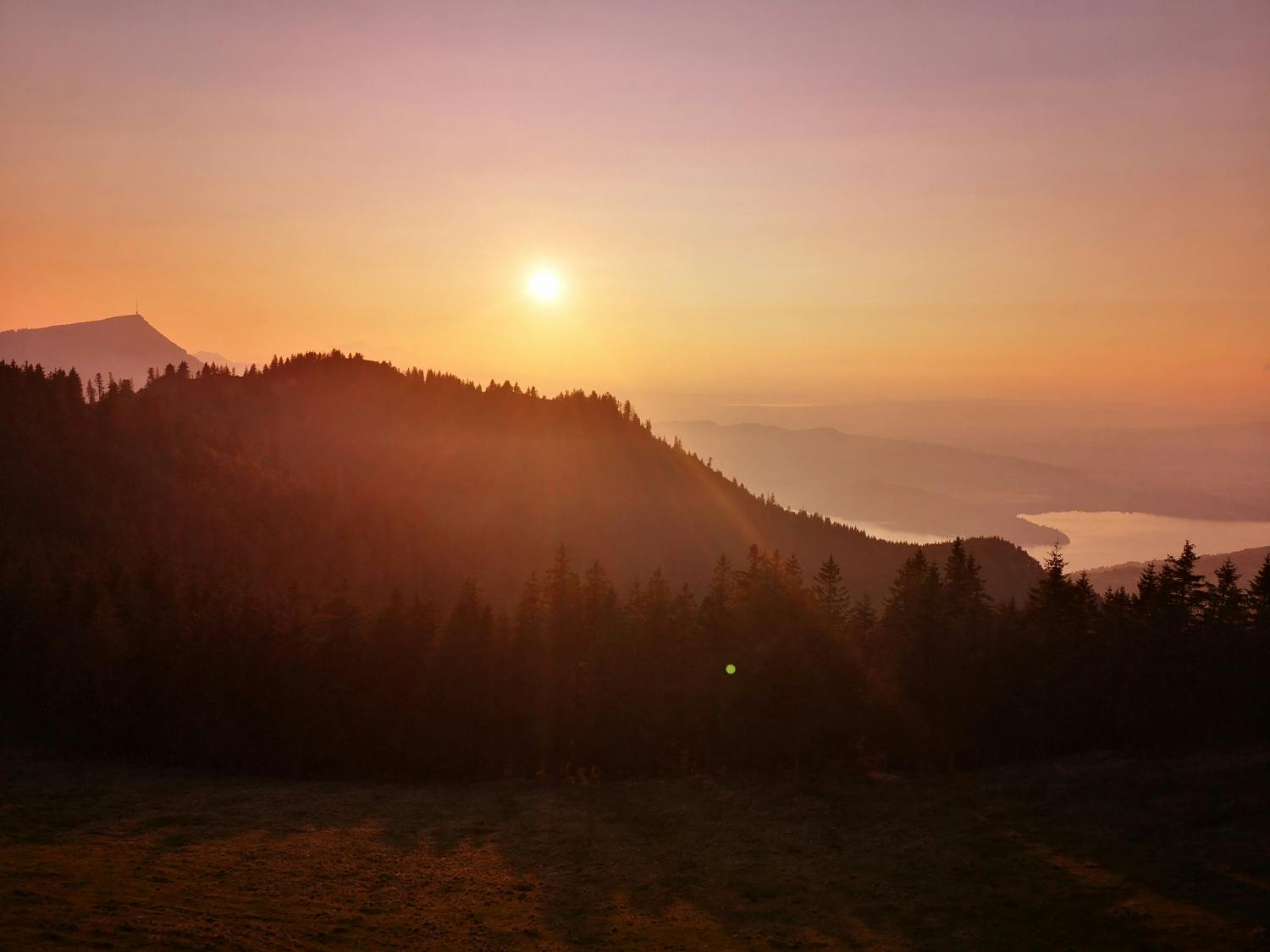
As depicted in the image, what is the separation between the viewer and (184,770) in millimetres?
63531

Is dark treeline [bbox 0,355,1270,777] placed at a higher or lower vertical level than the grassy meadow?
higher

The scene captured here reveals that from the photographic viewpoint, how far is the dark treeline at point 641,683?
2501 inches

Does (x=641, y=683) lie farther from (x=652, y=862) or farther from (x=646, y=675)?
(x=652, y=862)

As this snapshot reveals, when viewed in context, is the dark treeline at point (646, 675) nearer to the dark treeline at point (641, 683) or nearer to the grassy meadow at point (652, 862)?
the dark treeline at point (641, 683)

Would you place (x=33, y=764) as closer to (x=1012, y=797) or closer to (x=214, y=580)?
(x=214, y=580)

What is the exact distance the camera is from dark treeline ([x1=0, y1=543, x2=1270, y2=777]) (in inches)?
2501

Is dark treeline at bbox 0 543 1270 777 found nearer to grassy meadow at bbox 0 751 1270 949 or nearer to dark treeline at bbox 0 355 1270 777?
dark treeline at bbox 0 355 1270 777

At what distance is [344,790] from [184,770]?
1413cm

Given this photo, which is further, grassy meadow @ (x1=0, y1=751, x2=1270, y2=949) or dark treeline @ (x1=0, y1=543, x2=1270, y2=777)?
dark treeline @ (x1=0, y1=543, x2=1270, y2=777)

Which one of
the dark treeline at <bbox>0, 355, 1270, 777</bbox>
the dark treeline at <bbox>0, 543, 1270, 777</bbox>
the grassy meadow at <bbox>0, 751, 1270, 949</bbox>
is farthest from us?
the dark treeline at <bbox>0, 543, 1270, 777</bbox>

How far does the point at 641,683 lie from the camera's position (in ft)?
222

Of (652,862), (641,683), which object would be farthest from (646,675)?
(652,862)

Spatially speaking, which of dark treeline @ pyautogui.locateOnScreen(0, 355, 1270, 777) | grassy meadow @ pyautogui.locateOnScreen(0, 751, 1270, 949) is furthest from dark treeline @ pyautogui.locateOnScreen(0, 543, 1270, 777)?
grassy meadow @ pyautogui.locateOnScreen(0, 751, 1270, 949)

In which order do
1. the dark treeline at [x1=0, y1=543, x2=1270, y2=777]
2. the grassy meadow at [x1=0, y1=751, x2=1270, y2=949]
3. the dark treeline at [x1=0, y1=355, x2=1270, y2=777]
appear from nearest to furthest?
the grassy meadow at [x1=0, y1=751, x2=1270, y2=949], the dark treeline at [x1=0, y1=355, x2=1270, y2=777], the dark treeline at [x1=0, y1=543, x2=1270, y2=777]
